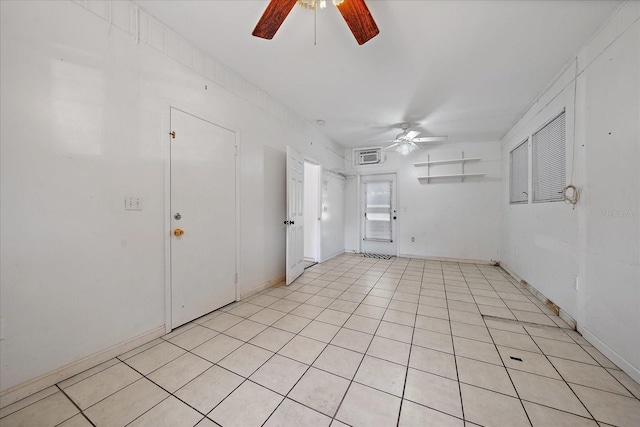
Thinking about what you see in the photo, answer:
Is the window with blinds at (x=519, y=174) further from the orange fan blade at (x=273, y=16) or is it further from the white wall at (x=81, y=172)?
the white wall at (x=81, y=172)

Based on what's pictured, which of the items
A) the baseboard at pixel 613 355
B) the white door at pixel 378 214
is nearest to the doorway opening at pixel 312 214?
the white door at pixel 378 214

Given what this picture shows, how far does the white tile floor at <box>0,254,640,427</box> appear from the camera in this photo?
1356mm

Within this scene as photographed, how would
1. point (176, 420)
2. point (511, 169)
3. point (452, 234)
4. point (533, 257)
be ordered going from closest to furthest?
point (176, 420) < point (533, 257) < point (511, 169) < point (452, 234)

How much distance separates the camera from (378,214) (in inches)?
245

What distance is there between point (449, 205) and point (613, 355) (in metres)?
3.99

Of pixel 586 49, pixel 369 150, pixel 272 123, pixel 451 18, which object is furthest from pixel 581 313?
pixel 369 150

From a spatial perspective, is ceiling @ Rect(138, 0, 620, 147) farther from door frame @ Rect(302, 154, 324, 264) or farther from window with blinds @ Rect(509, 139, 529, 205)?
door frame @ Rect(302, 154, 324, 264)

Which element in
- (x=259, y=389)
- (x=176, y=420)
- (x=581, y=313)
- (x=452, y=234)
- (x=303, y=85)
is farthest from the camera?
(x=452, y=234)

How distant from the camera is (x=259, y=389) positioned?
1.55 meters

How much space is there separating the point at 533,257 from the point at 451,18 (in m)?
3.36

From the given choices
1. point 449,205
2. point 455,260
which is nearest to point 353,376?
point 455,260

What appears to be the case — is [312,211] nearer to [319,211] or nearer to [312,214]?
[312,214]

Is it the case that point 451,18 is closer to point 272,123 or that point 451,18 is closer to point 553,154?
point 553,154

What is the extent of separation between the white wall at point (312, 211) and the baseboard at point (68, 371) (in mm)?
3423
